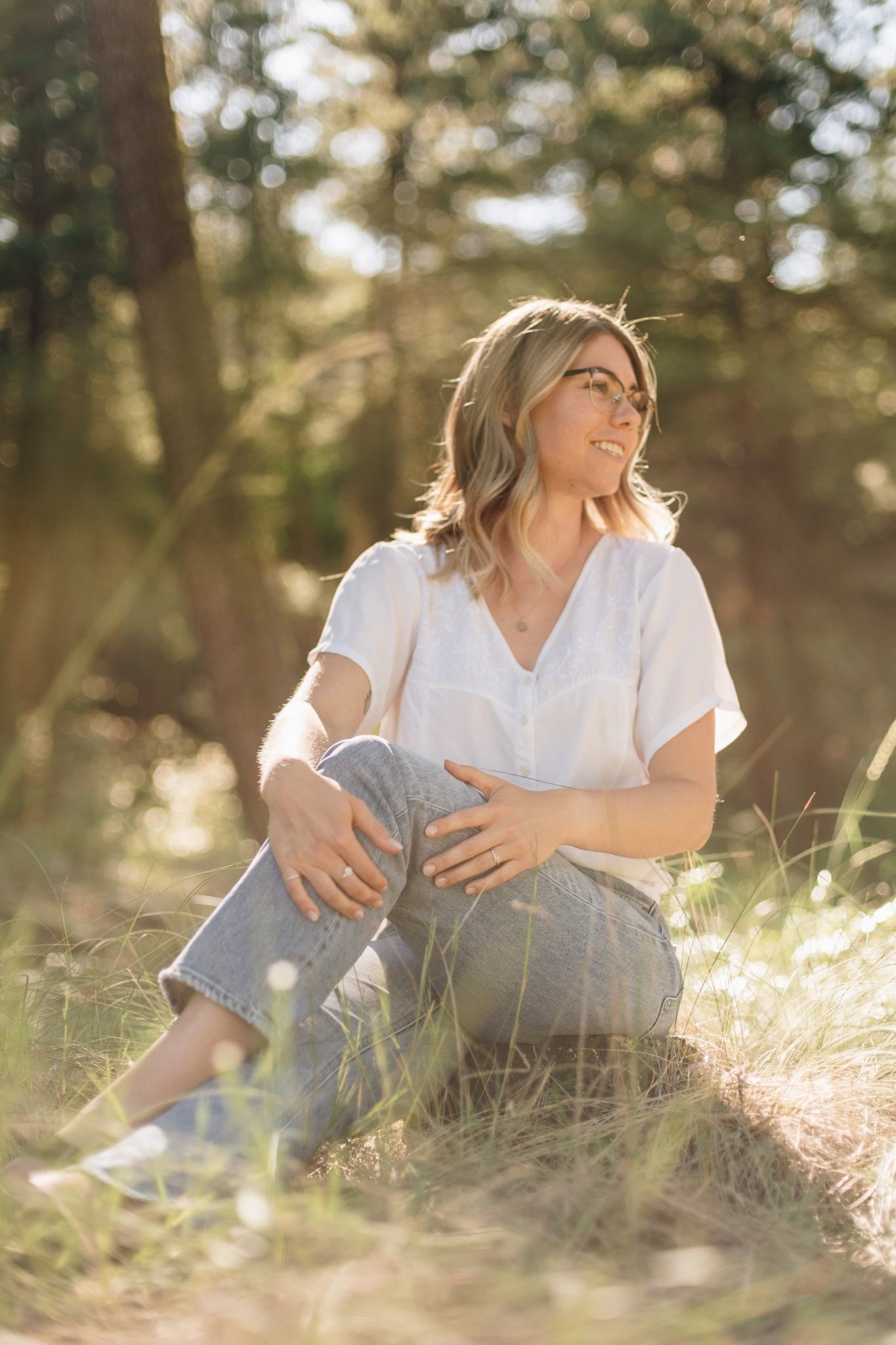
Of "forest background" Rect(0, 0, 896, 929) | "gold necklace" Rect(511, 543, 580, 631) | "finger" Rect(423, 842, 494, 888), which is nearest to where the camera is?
"finger" Rect(423, 842, 494, 888)

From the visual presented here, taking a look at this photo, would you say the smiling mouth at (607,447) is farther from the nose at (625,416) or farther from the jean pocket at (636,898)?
the jean pocket at (636,898)

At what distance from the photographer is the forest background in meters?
7.68

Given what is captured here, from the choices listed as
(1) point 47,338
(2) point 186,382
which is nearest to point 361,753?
(2) point 186,382

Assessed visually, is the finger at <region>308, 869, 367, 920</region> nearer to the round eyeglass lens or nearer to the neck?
the neck

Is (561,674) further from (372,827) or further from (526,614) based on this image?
(372,827)

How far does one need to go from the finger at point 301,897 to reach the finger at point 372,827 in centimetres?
12

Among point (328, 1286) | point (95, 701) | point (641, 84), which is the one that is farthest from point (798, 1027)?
point (95, 701)

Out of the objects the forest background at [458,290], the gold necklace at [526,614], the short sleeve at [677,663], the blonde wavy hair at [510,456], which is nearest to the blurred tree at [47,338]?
the forest background at [458,290]

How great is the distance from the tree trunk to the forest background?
53.0 inches

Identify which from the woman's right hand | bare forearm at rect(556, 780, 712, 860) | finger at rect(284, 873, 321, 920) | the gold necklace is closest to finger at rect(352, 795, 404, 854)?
the woman's right hand

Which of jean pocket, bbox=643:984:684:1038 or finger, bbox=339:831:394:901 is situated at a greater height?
finger, bbox=339:831:394:901

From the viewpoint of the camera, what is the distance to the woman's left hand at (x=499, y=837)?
5.91 ft

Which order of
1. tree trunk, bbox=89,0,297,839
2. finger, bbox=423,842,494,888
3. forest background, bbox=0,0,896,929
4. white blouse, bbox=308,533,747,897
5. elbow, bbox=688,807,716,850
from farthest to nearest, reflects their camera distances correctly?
forest background, bbox=0,0,896,929
tree trunk, bbox=89,0,297,839
white blouse, bbox=308,533,747,897
elbow, bbox=688,807,716,850
finger, bbox=423,842,494,888

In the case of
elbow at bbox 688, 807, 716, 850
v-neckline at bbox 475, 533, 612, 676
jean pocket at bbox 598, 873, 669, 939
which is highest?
v-neckline at bbox 475, 533, 612, 676
